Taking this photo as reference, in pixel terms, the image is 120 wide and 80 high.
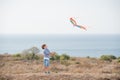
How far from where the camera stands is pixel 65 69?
36.8 metres

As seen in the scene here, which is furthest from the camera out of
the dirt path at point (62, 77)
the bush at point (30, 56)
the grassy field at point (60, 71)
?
the bush at point (30, 56)

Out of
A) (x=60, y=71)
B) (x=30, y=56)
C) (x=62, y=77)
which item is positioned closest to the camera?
(x=62, y=77)

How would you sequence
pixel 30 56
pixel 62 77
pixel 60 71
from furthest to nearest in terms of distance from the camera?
1. pixel 30 56
2. pixel 60 71
3. pixel 62 77

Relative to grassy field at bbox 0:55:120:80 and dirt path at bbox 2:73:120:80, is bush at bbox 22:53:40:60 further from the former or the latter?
dirt path at bbox 2:73:120:80

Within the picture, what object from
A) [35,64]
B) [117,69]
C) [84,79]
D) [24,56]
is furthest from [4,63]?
[84,79]

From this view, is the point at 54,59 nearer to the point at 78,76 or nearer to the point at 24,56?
the point at 24,56

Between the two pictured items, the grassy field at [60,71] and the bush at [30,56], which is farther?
the bush at [30,56]

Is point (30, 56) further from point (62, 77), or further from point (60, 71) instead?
point (62, 77)

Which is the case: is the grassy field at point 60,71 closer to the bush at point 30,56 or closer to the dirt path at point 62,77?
the dirt path at point 62,77

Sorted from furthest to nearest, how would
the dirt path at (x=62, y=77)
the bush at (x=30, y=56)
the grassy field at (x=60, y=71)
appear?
the bush at (x=30, y=56) < the grassy field at (x=60, y=71) < the dirt path at (x=62, y=77)

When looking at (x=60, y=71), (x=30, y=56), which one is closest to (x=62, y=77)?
(x=60, y=71)

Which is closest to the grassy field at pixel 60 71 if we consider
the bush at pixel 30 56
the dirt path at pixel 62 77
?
the dirt path at pixel 62 77

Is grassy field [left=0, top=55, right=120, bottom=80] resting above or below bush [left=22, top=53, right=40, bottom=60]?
below

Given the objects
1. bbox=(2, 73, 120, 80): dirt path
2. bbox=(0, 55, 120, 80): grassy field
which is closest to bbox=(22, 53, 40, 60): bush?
bbox=(0, 55, 120, 80): grassy field
